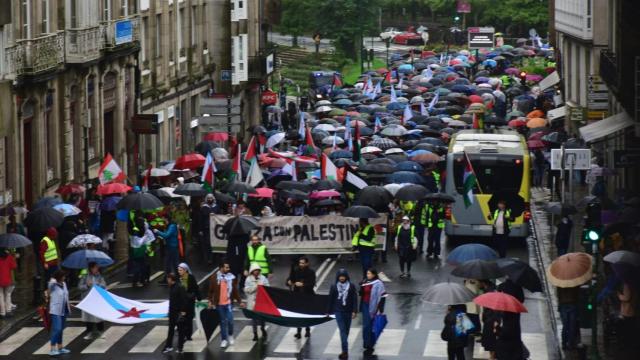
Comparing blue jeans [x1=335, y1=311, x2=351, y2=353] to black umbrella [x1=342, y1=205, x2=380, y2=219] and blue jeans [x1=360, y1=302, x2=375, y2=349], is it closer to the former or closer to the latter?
blue jeans [x1=360, y1=302, x2=375, y2=349]

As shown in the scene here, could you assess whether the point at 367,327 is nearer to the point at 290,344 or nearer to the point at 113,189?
the point at 290,344

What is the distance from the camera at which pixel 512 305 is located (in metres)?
26.2

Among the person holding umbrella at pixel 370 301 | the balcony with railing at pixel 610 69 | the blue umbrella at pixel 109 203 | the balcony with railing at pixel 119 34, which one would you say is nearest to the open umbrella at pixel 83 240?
the person holding umbrella at pixel 370 301

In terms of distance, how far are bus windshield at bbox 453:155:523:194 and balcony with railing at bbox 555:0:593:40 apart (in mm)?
21687

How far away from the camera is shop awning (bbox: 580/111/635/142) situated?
5017cm

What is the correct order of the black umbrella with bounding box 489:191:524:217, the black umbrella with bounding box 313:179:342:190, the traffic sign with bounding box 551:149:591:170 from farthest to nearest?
the black umbrella with bounding box 313:179:342:190 → the black umbrella with bounding box 489:191:524:217 → the traffic sign with bounding box 551:149:591:170

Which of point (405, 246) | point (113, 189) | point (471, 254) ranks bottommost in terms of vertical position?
point (405, 246)

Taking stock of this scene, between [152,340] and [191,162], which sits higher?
[191,162]

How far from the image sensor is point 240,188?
43406mm

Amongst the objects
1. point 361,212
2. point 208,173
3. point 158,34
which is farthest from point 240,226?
point 158,34

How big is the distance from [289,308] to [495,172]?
15499mm

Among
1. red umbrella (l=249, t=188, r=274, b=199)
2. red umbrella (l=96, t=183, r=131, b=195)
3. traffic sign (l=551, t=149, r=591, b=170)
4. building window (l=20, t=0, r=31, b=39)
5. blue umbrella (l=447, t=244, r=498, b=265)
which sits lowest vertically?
red umbrella (l=249, t=188, r=274, b=199)

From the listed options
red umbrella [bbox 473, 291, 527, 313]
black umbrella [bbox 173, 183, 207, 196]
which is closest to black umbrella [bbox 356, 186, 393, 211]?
black umbrella [bbox 173, 183, 207, 196]

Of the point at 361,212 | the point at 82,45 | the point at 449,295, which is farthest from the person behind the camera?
the point at 82,45
